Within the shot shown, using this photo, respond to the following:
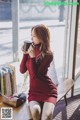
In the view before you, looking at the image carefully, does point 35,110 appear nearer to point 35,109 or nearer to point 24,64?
point 35,109

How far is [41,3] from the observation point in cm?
248

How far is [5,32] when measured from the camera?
91.1 inches

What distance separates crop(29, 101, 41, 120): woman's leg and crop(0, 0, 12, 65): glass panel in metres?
0.74

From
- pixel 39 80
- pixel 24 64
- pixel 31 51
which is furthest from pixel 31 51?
pixel 39 80

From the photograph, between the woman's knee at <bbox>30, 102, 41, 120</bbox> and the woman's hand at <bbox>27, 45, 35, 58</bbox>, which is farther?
the woman's hand at <bbox>27, 45, 35, 58</bbox>

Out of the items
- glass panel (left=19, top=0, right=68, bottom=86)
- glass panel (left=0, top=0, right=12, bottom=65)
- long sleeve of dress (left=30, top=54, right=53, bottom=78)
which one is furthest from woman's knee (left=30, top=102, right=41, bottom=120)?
glass panel (left=19, top=0, right=68, bottom=86)

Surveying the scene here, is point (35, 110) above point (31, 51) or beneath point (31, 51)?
beneath

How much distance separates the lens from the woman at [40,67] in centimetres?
184

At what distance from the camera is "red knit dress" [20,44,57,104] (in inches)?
72.7

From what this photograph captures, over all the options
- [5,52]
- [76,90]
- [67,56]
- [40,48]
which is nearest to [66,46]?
[67,56]

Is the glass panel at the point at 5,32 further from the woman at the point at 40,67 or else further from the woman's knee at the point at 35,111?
the woman's knee at the point at 35,111

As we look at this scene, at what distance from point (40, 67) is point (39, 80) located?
0.11 metres

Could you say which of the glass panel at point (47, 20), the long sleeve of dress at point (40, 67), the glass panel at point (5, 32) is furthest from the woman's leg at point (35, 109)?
the glass panel at point (47, 20)

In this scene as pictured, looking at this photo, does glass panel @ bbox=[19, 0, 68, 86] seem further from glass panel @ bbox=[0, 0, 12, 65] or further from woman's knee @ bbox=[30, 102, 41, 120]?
woman's knee @ bbox=[30, 102, 41, 120]
